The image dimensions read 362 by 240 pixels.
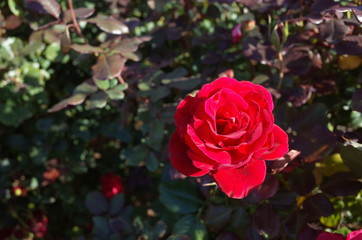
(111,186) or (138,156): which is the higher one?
(138,156)

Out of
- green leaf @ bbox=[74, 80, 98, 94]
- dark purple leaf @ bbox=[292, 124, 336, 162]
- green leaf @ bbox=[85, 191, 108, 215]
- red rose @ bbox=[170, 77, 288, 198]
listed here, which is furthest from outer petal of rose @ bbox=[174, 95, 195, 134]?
green leaf @ bbox=[85, 191, 108, 215]

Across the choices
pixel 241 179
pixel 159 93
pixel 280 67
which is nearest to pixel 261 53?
pixel 280 67

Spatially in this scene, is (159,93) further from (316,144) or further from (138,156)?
(316,144)

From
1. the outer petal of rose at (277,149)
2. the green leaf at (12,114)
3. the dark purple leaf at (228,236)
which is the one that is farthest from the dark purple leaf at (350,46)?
the green leaf at (12,114)

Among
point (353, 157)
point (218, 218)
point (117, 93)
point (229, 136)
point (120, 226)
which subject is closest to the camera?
point (229, 136)

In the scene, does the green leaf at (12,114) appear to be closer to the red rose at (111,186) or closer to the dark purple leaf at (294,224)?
the red rose at (111,186)

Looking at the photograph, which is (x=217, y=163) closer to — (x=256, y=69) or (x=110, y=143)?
(x=256, y=69)

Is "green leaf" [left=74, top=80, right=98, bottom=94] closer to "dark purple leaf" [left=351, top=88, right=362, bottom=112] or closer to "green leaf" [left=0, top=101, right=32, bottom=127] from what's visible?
"green leaf" [left=0, top=101, right=32, bottom=127]
